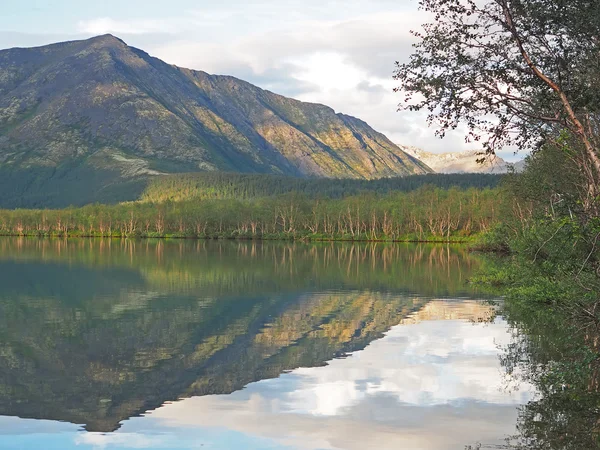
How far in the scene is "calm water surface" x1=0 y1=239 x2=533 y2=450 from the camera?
1970 centimetres

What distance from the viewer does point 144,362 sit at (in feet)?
96.4

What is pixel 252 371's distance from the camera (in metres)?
27.8

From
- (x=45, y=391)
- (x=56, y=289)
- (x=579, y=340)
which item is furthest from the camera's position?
(x=56, y=289)

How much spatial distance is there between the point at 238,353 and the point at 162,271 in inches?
2022

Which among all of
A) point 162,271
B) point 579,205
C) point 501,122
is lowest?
point 162,271

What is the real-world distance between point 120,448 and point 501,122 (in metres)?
13.1

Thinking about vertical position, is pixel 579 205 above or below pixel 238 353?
above

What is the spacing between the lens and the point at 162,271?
267ft

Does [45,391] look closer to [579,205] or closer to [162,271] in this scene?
[579,205]

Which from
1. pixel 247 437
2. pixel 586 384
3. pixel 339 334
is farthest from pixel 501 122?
pixel 339 334

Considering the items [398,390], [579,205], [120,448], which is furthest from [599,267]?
[120,448]

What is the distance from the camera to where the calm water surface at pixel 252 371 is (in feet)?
64.6

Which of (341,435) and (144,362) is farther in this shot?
(144,362)

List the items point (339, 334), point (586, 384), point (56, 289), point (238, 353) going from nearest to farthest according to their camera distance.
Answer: point (586, 384) < point (238, 353) < point (339, 334) < point (56, 289)
